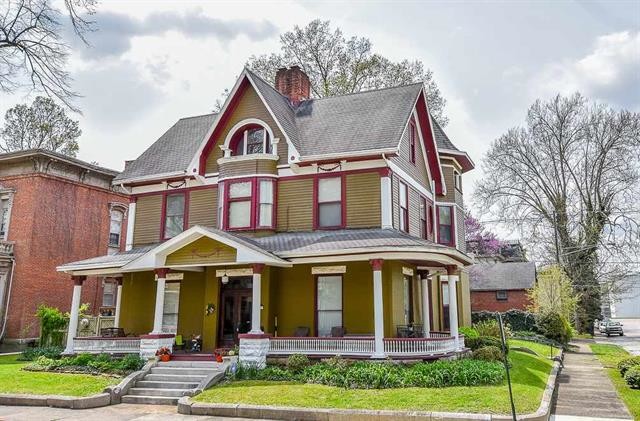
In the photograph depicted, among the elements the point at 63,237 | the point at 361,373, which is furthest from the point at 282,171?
the point at 63,237

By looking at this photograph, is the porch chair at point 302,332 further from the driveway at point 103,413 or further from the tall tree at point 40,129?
the tall tree at point 40,129

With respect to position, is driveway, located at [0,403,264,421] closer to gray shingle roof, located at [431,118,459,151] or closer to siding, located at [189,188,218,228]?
siding, located at [189,188,218,228]

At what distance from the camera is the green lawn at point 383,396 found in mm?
10461

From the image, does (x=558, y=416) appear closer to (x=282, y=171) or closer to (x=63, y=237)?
(x=282, y=171)

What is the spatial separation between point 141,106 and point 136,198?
7.57m

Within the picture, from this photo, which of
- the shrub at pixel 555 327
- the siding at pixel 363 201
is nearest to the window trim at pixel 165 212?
the siding at pixel 363 201

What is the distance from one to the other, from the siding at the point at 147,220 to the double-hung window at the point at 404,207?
30.3ft

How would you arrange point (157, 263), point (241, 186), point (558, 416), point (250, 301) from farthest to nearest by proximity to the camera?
point (241, 186) → point (250, 301) → point (157, 263) → point (558, 416)

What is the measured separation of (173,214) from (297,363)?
28.5 feet

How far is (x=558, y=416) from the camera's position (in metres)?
11.0

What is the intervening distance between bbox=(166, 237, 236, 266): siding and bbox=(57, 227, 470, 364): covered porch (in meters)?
0.03

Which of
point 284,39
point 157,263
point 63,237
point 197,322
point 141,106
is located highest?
point 284,39

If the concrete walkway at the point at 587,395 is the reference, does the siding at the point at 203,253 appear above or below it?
above

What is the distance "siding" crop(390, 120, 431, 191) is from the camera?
18.5 metres
